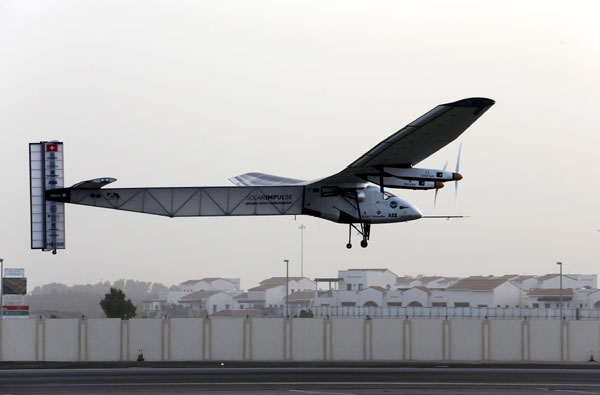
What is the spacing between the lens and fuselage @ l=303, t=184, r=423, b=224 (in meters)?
50.3

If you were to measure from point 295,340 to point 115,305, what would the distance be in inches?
1065

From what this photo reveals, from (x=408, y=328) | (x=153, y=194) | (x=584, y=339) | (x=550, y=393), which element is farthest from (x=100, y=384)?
(x=584, y=339)

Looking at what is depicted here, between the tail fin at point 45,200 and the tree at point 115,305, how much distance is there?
38.6 metres

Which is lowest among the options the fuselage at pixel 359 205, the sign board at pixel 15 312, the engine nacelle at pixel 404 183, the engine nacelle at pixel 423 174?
the sign board at pixel 15 312

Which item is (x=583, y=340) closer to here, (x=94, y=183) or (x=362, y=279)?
(x=94, y=183)

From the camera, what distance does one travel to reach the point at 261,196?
50.4m

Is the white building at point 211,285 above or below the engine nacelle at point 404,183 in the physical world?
below

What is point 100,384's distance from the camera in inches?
1831

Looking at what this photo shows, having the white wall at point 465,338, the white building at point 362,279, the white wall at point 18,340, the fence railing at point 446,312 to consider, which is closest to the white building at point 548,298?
the fence railing at point 446,312

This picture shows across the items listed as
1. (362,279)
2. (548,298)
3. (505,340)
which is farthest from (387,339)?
(362,279)

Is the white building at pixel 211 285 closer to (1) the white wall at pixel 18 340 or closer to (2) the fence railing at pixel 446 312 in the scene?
(2) the fence railing at pixel 446 312

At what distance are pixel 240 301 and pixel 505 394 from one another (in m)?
78.7

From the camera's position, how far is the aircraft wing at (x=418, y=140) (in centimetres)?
4116

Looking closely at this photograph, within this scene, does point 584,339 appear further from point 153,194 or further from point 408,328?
point 153,194
